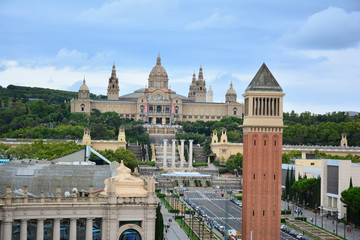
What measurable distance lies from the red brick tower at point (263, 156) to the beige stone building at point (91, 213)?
1831 centimetres

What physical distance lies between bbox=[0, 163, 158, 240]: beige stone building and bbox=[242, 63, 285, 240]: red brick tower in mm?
18309

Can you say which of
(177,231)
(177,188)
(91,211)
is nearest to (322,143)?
(177,188)

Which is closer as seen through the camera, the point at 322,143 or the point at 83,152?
the point at 83,152

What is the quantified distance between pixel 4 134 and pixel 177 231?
107139mm

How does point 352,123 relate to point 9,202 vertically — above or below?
above

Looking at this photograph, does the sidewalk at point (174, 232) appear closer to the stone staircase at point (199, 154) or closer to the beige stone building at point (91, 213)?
the beige stone building at point (91, 213)

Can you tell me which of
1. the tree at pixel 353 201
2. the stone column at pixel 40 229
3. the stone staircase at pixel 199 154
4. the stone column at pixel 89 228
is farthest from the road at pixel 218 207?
the stone staircase at pixel 199 154

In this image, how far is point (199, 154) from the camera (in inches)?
6565

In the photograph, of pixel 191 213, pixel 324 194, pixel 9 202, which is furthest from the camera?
pixel 324 194

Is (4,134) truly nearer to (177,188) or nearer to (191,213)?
(177,188)

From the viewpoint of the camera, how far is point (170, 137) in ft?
627

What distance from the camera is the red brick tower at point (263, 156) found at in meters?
62.5

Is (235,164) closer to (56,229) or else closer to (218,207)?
(218,207)

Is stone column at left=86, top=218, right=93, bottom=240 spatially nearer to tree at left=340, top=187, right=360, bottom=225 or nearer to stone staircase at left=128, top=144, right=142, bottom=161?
tree at left=340, top=187, right=360, bottom=225
